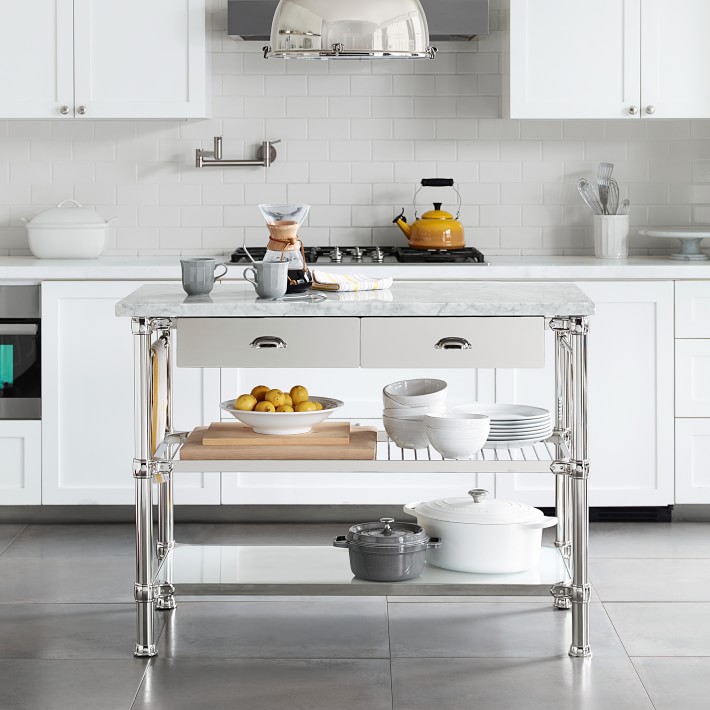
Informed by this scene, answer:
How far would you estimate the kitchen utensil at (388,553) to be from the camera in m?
3.32

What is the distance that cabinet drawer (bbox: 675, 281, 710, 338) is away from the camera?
4.68m

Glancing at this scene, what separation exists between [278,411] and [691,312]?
2.07 meters

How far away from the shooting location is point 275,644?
11.3 ft

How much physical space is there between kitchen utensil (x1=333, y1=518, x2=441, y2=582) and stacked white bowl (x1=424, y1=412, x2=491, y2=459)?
28 cm

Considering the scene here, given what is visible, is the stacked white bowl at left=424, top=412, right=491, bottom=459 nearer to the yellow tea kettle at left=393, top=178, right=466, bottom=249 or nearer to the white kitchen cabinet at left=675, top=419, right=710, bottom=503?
the white kitchen cabinet at left=675, top=419, right=710, bottom=503

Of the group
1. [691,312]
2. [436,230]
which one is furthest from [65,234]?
[691,312]

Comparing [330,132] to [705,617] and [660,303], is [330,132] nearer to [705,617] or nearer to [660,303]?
[660,303]

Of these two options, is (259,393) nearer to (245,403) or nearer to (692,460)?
(245,403)

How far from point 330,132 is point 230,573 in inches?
100

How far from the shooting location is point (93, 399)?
15.5 ft

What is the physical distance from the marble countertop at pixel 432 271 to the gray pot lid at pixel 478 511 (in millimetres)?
1380

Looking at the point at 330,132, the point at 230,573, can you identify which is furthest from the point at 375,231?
the point at 230,573

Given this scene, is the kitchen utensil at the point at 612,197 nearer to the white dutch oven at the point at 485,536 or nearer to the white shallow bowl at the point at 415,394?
the white shallow bowl at the point at 415,394

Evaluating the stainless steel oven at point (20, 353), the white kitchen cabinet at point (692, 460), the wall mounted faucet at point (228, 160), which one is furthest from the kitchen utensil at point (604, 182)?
the stainless steel oven at point (20, 353)
